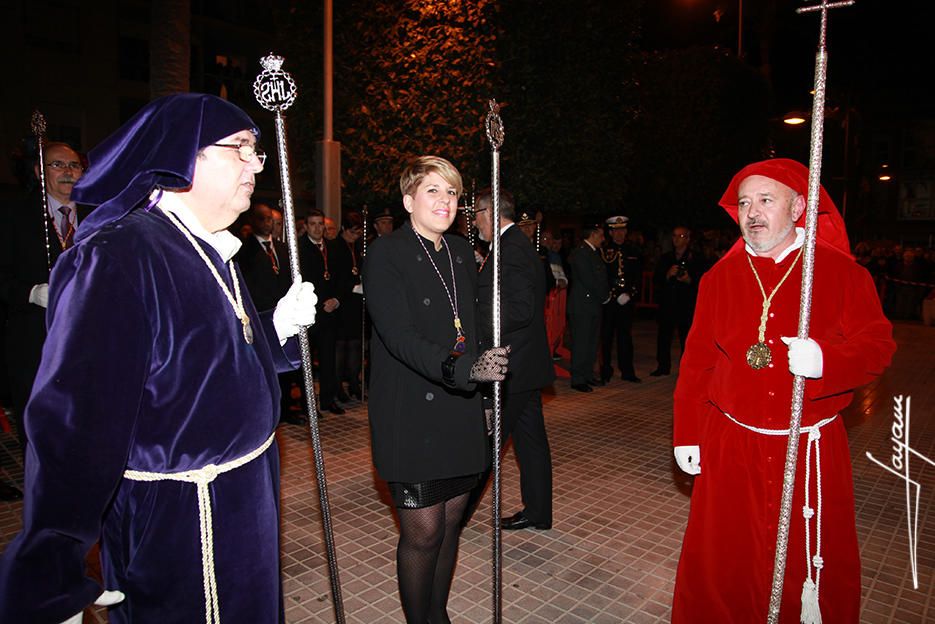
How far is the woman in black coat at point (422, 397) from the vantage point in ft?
9.34

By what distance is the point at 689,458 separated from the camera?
3145 mm

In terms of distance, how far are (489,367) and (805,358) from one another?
1140 mm

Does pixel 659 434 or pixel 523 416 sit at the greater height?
pixel 523 416

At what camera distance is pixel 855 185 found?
38.0 meters

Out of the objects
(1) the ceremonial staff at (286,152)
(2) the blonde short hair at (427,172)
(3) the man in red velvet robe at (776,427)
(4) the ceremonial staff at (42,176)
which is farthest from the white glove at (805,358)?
(4) the ceremonial staff at (42,176)

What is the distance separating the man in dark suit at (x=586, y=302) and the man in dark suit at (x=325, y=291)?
3317mm

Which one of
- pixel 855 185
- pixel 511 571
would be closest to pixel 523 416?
pixel 511 571

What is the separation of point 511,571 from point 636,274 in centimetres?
726

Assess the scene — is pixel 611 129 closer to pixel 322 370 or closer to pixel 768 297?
pixel 322 370

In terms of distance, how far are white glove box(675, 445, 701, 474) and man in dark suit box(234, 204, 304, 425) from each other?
4.54 meters

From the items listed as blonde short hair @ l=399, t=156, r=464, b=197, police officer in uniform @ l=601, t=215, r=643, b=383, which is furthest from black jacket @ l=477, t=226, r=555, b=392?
police officer in uniform @ l=601, t=215, r=643, b=383

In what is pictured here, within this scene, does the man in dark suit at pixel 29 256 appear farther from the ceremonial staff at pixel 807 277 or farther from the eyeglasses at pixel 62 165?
the ceremonial staff at pixel 807 277

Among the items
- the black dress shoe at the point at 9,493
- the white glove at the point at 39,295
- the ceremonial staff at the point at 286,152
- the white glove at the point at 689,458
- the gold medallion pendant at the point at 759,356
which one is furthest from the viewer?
the black dress shoe at the point at 9,493

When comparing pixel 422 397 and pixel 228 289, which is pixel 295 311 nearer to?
pixel 228 289
